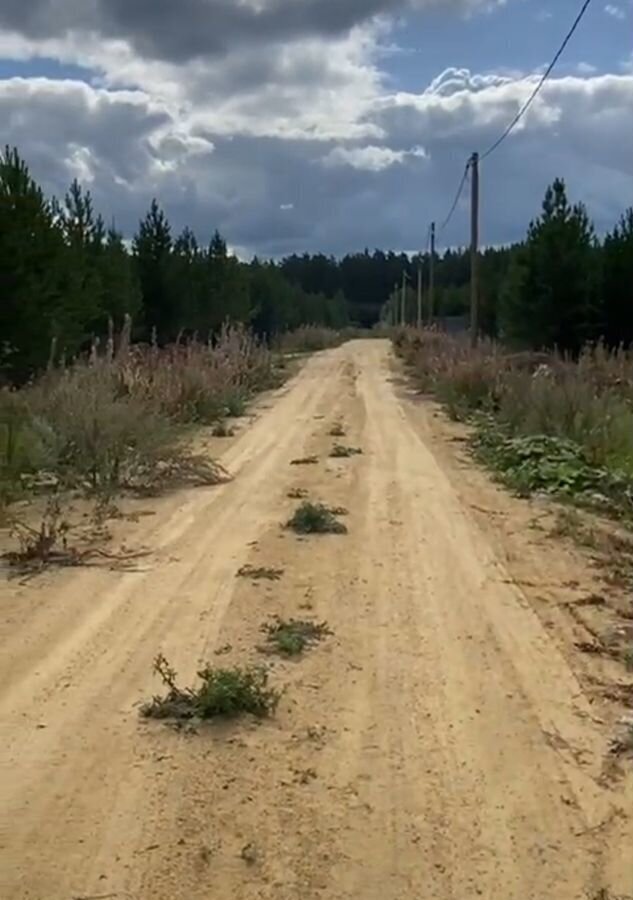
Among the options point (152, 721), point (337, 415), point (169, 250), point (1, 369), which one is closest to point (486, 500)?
point (152, 721)

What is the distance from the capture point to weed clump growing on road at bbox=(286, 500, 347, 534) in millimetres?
8852

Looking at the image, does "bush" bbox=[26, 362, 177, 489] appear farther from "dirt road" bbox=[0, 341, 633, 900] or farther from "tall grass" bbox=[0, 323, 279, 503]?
"dirt road" bbox=[0, 341, 633, 900]

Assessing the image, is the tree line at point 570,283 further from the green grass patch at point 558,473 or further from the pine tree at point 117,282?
the green grass patch at point 558,473

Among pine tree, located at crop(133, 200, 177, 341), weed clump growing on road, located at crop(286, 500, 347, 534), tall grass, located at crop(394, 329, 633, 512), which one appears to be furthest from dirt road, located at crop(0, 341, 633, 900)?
pine tree, located at crop(133, 200, 177, 341)

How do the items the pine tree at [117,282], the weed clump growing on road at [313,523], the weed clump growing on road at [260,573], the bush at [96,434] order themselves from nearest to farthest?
the weed clump growing on road at [260,573] < the weed clump growing on road at [313,523] < the bush at [96,434] < the pine tree at [117,282]

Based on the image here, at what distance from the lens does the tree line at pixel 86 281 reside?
26922 mm

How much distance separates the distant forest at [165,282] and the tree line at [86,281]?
0.04m

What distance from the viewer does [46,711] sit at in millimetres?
4875

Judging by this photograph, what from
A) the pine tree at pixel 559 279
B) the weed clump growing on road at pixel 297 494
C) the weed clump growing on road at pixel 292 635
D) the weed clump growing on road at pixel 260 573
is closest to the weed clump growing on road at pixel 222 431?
the weed clump growing on road at pixel 297 494

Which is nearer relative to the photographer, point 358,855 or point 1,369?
point 358,855

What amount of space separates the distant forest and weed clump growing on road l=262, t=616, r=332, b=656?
→ 28.3 feet

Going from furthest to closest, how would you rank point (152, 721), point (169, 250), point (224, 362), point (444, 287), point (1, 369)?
point (444, 287) → point (169, 250) → point (1, 369) → point (224, 362) → point (152, 721)

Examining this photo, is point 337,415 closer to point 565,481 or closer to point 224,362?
point 224,362

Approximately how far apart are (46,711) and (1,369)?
75.1ft
